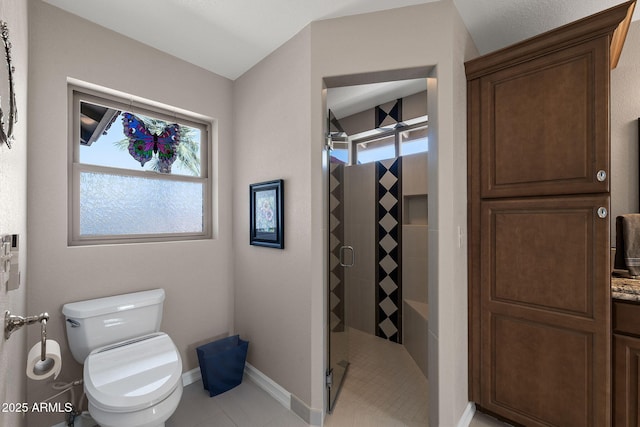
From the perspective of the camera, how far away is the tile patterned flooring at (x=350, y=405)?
5.52ft

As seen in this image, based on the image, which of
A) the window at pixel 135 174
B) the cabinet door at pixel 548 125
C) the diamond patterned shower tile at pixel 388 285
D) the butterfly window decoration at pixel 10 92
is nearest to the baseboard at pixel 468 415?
the diamond patterned shower tile at pixel 388 285

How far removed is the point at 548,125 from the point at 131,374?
2.49 metres

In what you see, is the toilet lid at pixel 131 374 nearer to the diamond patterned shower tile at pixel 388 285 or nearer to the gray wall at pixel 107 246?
the gray wall at pixel 107 246

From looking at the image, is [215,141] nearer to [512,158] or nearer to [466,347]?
[512,158]

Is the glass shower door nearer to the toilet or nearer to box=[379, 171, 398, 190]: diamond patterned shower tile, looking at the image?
box=[379, 171, 398, 190]: diamond patterned shower tile

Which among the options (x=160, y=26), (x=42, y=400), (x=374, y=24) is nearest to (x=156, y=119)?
(x=160, y=26)

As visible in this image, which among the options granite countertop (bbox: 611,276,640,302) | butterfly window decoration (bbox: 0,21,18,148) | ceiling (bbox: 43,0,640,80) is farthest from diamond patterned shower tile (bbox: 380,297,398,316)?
butterfly window decoration (bbox: 0,21,18,148)

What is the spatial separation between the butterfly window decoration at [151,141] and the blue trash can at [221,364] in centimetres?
141

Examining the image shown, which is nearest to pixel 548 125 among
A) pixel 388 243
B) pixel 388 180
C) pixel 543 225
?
pixel 543 225

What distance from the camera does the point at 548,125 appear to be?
1.44 m

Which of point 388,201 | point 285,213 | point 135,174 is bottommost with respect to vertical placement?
point 285,213

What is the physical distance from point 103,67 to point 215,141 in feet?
2.68

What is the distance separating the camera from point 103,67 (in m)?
1.73

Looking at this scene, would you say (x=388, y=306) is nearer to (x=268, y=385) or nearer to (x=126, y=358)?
(x=268, y=385)
